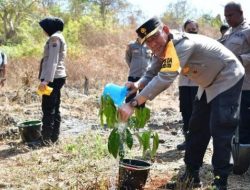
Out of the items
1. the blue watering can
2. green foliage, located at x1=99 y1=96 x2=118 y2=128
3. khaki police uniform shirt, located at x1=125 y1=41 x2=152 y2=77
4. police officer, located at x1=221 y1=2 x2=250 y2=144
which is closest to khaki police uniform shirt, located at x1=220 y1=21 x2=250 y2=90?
police officer, located at x1=221 y1=2 x2=250 y2=144

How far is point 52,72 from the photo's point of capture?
558 cm

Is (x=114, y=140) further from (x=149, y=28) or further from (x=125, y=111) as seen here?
(x=149, y=28)

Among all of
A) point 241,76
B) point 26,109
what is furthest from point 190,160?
point 26,109

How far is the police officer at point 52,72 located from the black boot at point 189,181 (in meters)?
2.34

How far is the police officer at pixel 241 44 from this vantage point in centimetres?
448

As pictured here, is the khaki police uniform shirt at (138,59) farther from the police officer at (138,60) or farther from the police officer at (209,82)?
the police officer at (209,82)

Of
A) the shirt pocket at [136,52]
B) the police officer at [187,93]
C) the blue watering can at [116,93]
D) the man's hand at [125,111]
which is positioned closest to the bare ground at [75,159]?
the police officer at [187,93]

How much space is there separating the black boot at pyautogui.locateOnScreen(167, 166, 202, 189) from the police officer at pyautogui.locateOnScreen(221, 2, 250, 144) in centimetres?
84

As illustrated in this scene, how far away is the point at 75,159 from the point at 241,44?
7.37 ft

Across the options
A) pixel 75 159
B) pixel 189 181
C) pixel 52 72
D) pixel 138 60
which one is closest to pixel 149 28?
pixel 189 181

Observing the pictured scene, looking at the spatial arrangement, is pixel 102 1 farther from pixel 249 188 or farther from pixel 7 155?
pixel 249 188

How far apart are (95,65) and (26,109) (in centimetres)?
633

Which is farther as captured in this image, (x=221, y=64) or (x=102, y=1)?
(x=102, y=1)

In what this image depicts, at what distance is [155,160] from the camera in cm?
503
